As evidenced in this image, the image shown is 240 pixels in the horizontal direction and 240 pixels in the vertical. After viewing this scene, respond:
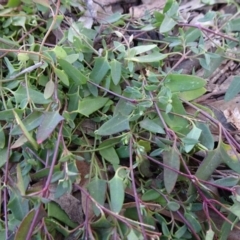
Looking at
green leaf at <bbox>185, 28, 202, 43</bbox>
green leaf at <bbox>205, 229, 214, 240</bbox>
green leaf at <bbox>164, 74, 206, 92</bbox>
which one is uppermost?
green leaf at <bbox>185, 28, 202, 43</bbox>

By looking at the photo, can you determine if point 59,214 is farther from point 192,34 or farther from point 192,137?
point 192,34

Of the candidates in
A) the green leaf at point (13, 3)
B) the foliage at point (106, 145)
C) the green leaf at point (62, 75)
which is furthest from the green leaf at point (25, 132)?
the green leaf at point (13, 3)

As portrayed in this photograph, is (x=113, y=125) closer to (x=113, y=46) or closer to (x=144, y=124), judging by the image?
(x=144, y=124)

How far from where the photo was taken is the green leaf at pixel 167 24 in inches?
37.3

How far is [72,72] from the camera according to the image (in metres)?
0.85

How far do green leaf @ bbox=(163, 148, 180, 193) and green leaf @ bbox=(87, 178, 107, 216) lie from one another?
11cm

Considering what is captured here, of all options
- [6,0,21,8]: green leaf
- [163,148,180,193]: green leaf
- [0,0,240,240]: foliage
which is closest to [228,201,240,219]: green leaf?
[0,0,240,240]: foliage

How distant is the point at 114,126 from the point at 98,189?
4.7 inches

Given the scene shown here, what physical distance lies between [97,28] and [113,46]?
56 millimetres

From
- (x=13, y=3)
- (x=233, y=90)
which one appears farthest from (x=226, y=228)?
(x=13, y=3)

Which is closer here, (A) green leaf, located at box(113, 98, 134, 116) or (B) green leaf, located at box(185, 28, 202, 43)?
(A) green leaf, located at box(113, 98, 134, 116)

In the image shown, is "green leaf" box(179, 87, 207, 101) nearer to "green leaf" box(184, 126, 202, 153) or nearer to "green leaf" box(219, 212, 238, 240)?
"green leaf" box(184, 126, 202, 153)

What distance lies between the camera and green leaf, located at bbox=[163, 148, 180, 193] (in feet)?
2.64

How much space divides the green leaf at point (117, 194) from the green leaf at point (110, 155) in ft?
0.24
